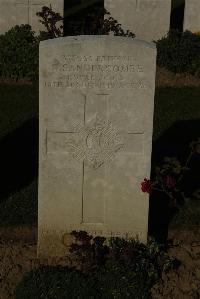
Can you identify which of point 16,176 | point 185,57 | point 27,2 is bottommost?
point 16,176

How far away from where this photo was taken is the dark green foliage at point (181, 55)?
12.8 m

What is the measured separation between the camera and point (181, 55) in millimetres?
12797

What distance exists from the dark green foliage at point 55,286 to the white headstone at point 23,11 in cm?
828

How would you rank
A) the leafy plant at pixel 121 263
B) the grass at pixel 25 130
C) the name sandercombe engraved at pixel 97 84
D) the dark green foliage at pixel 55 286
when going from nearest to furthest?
the dark green foliage at pixel 55 286 < the leafy plant at pixel 121 263 < the name sandercombe engraved at pixel 97 84 < the grass at pixel 25 130

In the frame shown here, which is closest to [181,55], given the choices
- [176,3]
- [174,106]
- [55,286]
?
[174,106]

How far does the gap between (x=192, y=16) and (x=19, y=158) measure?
6.48 meters

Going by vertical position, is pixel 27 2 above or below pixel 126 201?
above

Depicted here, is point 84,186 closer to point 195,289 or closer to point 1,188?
point 195,289

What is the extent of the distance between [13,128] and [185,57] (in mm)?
4338

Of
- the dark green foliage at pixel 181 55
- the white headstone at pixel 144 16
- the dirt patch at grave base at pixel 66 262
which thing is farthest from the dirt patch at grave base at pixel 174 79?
the dirt patch at grave base at pixel 66 262

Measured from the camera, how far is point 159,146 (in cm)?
957

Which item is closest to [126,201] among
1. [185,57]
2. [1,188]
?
[1,188]

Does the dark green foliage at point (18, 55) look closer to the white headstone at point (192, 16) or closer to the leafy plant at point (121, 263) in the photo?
the white headstone at point (192, 16)

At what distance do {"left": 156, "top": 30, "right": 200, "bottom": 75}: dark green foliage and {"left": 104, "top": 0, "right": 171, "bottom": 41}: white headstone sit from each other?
2.28 ft
